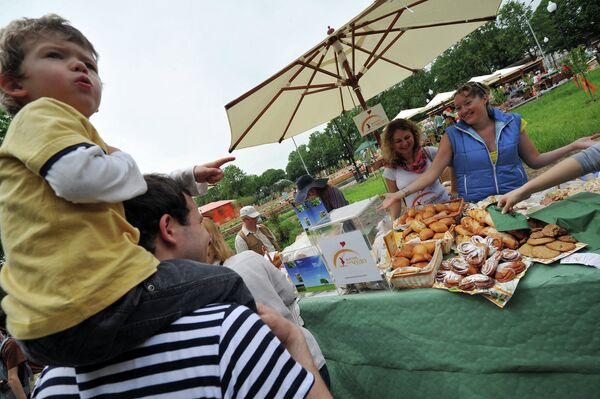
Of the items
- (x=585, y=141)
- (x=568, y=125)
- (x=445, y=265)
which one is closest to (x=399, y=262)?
(x=445, y=265)

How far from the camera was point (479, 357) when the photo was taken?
5.22ft

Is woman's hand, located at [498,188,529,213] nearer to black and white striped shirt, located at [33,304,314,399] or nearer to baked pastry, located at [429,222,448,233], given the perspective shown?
baked pastry, located at [429,222,448,233]

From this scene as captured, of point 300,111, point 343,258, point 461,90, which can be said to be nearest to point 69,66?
point 343,258

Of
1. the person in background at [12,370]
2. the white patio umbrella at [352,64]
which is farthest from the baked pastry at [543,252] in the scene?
the person in background at [12,370]

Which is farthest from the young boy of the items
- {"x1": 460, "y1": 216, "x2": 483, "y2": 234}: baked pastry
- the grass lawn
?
the grass lawn

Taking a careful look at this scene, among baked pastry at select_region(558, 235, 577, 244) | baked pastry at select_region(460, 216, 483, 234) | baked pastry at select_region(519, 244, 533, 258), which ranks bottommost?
baked pastry at select_region(519, 244, 533, 258)

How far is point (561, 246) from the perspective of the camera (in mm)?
1409

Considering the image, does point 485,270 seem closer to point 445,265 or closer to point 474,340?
point 445,265

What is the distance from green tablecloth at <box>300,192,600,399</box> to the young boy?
1.27 meters

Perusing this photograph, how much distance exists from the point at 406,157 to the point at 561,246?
202cm

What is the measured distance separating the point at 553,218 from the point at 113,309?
6.39ft

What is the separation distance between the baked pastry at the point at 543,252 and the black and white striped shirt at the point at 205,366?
140 centimetres

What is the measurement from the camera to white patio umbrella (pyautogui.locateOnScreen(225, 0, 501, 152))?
10.5 feet

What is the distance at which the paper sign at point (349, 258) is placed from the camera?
5.93ft
